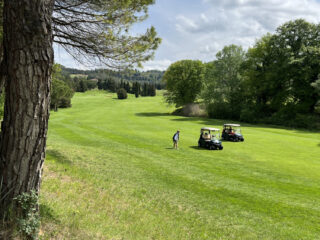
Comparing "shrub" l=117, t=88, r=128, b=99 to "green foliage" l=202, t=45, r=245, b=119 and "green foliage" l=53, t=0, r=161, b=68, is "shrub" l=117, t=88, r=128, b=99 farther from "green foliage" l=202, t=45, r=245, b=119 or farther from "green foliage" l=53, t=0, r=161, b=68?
"green foliage" l=53, t=0, r=161, b=68

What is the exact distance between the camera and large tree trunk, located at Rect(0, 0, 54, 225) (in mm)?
3443

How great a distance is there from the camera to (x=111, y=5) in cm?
995

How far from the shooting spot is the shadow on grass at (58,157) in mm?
12948

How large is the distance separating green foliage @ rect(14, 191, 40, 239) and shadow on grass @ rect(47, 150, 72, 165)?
31.3 feet

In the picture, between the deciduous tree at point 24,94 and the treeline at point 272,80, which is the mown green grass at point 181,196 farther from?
the treeline at point 272,80

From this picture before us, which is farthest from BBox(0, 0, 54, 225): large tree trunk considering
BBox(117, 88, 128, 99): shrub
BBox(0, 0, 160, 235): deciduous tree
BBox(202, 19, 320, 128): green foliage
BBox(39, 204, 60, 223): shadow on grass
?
BBox(117, 88, 128, 99): shrub

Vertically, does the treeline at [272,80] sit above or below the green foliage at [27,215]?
above

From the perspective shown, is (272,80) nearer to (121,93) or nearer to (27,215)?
(27,215)

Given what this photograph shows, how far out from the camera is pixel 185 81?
61.3 m

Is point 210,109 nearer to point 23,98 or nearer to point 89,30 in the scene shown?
point 89,30

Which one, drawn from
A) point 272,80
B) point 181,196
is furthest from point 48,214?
point 272,80

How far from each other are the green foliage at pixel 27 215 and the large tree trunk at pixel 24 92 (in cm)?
11

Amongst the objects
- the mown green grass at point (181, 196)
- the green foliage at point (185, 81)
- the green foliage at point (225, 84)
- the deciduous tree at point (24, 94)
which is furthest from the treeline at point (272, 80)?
the deciduous tree at point (24, 94)

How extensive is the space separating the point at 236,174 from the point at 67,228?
11.1 m
